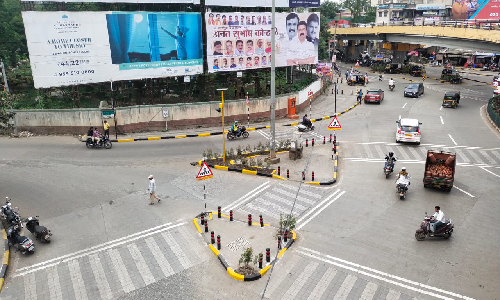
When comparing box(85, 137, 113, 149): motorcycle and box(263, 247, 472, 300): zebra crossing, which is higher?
box(85, 137, 113, 149): motorcycle

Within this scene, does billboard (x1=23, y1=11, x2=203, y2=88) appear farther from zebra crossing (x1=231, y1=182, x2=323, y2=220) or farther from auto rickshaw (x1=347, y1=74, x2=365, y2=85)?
auto rickshaw (x1=347, y1=74, x2=365, y2=85)

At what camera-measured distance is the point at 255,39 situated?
108ft

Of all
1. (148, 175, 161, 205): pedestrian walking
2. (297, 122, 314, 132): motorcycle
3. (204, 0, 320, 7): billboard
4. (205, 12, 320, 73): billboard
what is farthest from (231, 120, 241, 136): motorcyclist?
(204, 0, 320, 7): billboard

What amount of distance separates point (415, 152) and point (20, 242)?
21.0 metres

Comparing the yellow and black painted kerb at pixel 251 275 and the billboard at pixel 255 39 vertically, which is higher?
the billboard at pixel 255 39

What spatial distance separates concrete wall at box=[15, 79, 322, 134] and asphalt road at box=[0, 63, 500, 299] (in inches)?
50.9

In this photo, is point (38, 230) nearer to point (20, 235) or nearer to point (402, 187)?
point (20, 235)

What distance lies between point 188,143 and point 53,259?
13722 millimetres

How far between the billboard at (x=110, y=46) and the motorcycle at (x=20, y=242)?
15.4m

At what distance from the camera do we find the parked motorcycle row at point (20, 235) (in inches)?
523

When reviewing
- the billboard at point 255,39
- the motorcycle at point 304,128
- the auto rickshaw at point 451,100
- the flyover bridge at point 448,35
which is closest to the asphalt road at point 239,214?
the motorcycle at point 304,128

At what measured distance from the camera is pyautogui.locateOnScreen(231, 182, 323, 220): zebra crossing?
16.3 m

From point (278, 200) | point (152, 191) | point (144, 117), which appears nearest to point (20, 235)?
point (152, 191)

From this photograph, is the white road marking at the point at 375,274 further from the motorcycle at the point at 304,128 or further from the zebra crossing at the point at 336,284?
the motorcycle at the point at 304,128
